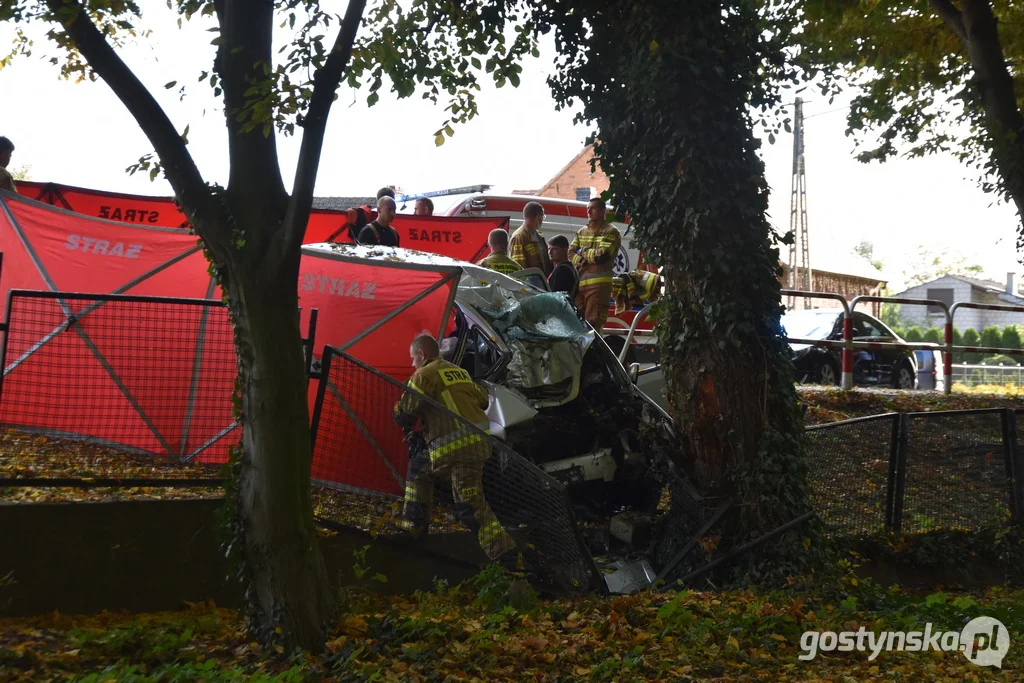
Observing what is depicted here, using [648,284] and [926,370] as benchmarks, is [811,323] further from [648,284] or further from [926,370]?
[648,284]

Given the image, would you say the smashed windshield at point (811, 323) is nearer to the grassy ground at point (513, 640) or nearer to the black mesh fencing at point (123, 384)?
the grassy ground at point (513, 640)

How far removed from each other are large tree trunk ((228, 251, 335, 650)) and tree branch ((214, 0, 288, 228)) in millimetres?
289

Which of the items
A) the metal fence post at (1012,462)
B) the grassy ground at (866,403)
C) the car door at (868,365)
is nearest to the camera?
the metal fence post at (1012,462)

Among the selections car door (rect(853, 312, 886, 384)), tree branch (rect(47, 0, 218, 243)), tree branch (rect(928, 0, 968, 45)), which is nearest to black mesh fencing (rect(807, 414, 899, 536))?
tree branch (rect(928, 0, 968, 45))

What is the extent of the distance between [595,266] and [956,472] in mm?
4228

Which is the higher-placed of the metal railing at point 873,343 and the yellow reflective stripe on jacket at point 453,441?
the metal railing at point 873,343

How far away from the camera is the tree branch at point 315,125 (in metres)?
5.21

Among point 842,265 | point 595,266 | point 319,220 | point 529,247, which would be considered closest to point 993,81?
point 595,266

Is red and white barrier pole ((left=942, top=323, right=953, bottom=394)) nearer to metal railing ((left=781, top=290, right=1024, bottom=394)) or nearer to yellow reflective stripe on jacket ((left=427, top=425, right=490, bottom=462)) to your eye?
metal railing ((left=781, top=290, right=1024, bottom=394))

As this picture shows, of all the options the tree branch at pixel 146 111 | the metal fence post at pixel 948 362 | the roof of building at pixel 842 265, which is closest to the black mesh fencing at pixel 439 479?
the tree branch at pixel 146 111

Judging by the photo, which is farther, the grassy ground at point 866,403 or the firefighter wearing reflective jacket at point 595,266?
the grassy ground at point 866,403

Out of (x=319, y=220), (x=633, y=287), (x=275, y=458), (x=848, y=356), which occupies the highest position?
(x=319, y=220)

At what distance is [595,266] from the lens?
11.1m

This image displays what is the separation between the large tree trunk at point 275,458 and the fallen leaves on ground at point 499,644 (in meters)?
0.23
